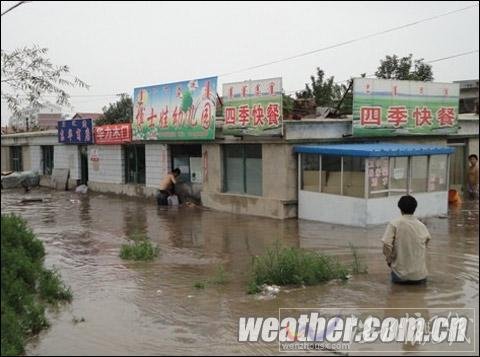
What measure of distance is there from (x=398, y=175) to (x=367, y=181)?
Result: 1.32 metres

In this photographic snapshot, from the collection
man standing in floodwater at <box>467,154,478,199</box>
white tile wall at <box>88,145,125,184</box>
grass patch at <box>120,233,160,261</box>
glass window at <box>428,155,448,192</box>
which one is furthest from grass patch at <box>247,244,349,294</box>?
white tile wall at <box>88,145,125,184</box>

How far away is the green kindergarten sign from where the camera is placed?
15.9 meters

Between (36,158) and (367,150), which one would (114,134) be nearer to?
(36,158)

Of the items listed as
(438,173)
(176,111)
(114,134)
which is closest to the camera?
(438,173)

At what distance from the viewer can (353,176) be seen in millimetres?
14625

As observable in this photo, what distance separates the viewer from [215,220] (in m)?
16.5

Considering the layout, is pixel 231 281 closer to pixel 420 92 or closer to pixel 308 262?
pixel 308 262

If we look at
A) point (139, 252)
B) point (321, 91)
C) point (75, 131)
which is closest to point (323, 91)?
point (321, 91)

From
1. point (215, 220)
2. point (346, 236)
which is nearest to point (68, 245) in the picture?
point (215, 220)

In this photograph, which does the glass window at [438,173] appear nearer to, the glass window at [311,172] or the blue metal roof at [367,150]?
the blue metal roof at [367,150]

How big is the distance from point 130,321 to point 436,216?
36.1 ft

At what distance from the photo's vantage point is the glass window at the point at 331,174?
1500cm

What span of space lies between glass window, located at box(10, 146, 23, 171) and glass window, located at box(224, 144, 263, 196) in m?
21.0

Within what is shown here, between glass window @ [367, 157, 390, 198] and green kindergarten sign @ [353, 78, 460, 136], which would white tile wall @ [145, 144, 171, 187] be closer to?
green kindergarten sign @ [353, 78, 460, 136]
